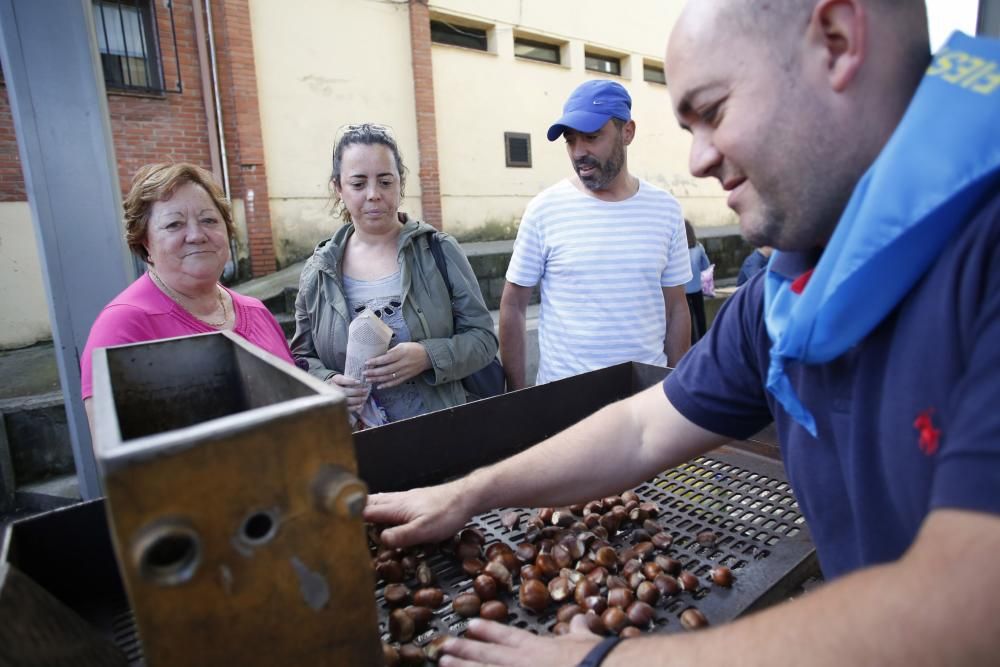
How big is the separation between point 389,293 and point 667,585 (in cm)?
152

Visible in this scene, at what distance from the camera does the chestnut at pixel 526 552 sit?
1.41 meters

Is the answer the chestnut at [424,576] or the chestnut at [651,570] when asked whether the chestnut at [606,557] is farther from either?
the chestnut at [424,576]

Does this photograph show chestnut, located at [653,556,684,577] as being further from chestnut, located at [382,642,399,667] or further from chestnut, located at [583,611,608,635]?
chestnut, located at [382,642,399,667]

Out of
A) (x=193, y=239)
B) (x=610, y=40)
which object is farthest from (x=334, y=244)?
(x=610, y=40)

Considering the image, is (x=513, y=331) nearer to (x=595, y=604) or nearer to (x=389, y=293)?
(x=389, y=293)

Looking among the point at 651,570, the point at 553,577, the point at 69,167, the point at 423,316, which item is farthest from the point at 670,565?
the point at 69,167

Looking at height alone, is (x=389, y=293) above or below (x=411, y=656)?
above

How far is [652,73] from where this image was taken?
505 inches

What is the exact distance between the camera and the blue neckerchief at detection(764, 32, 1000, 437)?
0.73 meters

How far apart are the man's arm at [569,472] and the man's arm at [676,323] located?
1420mm

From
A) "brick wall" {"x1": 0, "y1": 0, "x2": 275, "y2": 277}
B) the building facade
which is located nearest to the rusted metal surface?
the building facade

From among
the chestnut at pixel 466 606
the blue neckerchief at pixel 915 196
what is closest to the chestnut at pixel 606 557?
the chestnut at pixel 466 606

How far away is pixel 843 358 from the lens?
3.17 ft

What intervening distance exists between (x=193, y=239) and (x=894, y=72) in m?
1.91
